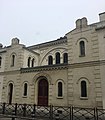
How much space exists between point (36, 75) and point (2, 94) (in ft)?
22.5

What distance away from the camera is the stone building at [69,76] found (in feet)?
51.4

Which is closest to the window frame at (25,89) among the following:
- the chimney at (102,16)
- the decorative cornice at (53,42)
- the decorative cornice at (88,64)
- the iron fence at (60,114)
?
the iron fence at (60,114)

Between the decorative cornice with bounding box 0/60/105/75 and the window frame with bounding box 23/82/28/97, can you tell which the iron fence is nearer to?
the decorative cornice with bounding box 0/60/105/75

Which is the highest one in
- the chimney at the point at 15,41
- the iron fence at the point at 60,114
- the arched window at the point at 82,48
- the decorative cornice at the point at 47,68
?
the chimney at the point at 15,41

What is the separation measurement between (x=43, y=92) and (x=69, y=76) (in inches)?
176

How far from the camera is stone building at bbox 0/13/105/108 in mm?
15680

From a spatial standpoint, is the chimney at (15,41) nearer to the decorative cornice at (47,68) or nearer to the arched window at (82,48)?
the decorative cornice at (47,68)

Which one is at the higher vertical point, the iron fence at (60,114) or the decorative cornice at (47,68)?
the decorative cornice at (47,68)

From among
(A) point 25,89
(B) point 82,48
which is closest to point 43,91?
(A) point 25,89

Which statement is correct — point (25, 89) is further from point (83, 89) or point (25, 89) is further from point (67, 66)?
point (83, 89)

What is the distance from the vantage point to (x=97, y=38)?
16.4 meters

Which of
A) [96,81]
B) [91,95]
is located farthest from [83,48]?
[91,95]

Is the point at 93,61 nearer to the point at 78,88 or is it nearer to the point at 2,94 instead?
the point at 78,88

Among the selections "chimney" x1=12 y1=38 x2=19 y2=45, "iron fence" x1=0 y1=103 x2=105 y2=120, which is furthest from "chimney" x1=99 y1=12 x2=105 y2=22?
"chimney" x1=12 y1=38 x2=19 y2=45
